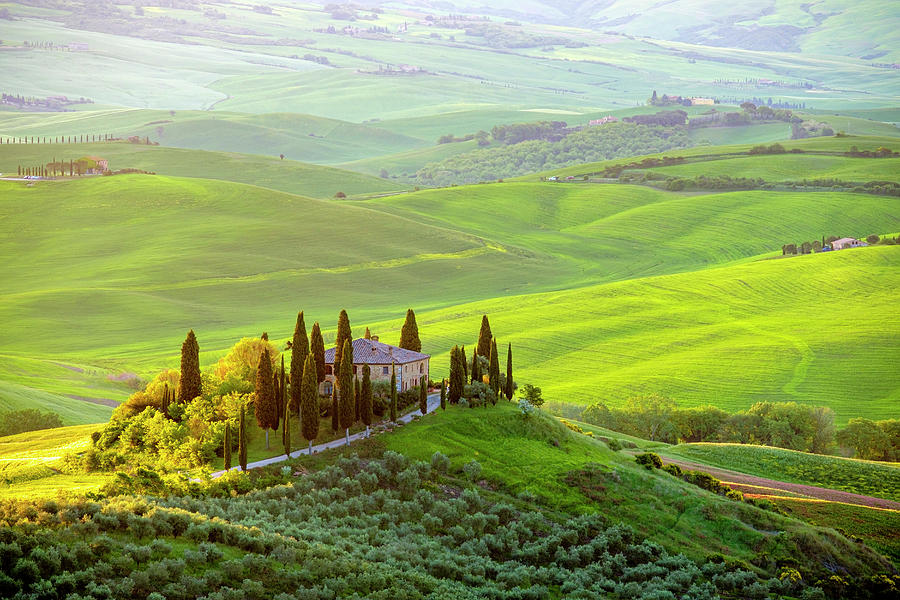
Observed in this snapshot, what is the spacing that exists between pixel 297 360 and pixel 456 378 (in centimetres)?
1079

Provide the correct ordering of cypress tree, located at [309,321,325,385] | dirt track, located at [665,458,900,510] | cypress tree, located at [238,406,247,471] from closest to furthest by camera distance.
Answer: cypress tree, located at [238,406,247,471], cypress tree, located at [309,321,325,385], dirt track, located at [665,458,900,510]

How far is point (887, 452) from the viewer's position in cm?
9338

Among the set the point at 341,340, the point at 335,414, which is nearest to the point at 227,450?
the point at 335,414

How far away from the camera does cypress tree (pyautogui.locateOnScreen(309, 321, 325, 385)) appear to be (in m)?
64.6

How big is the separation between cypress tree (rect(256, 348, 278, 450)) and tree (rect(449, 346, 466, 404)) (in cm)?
1227

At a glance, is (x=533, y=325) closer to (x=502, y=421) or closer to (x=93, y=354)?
(x=93, y=354)

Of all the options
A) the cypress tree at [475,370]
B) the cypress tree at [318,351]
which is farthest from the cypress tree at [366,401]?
the cypress tree at [475,370]

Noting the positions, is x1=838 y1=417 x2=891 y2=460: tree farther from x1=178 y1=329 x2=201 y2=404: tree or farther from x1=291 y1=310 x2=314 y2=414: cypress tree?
x1=178 y1=329 x2=201 y2=404: tree

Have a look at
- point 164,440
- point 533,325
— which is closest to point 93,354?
point 533,325

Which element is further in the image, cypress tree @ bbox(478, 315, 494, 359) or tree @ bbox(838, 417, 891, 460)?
tree @ bbox(838, 417, 891, 460)

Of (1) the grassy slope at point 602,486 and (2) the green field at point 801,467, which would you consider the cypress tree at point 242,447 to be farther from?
(2) the green field at point 801,467

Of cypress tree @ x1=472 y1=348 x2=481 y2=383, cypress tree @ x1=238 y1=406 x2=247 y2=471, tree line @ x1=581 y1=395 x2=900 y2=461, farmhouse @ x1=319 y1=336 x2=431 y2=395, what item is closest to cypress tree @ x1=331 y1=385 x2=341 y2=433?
farmhouse @ x1=319 y1=336 x2=431 y2=395

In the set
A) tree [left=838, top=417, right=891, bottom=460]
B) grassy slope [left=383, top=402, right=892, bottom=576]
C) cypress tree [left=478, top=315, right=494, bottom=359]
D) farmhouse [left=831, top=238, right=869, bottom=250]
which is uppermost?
farmhouse [left=831, top=238, right=869, bottom=250]

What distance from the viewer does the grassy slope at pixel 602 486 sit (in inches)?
2386
